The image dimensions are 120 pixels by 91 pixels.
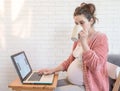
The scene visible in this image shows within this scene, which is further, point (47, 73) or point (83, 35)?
point (47, 73)

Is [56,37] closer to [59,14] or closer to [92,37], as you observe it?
[59,14]

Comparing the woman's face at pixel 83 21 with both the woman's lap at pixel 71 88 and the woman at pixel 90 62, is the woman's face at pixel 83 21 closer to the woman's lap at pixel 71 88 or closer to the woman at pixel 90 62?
the woman at pixel 90 62

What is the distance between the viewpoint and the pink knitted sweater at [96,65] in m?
1.49

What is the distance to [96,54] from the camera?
5.00 ft

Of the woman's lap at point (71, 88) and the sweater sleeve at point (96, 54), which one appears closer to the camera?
the sweater sleeve at point (96, 54)

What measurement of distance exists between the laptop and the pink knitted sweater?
0.28m

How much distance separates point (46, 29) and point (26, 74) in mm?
616

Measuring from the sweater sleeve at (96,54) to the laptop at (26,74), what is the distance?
31 cm

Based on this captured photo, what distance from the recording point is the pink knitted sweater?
4.89 feet

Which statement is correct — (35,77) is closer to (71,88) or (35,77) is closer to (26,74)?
(26,74)

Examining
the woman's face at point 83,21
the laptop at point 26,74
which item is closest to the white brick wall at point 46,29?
the laptop at point 26,74

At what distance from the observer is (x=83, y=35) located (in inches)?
57.6

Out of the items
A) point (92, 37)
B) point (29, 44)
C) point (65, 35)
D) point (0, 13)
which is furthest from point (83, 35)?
point (0, 13)

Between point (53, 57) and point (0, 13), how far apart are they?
27.9 inches
